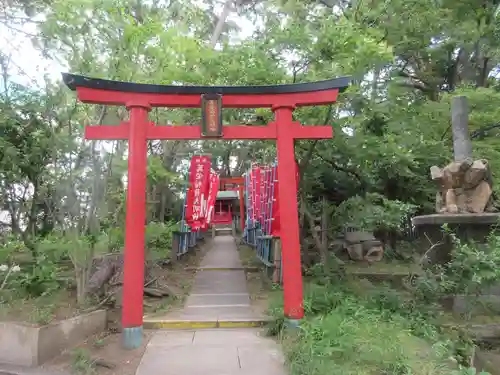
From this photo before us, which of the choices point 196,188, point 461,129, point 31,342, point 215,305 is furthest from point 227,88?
point 461,129

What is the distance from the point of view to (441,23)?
9.85m

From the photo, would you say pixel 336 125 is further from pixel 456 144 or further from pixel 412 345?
pixel 412 345

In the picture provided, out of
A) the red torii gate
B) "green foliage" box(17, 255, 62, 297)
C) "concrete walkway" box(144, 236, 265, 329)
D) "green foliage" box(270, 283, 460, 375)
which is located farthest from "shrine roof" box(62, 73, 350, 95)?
"concrete walkway" box(144, 236, 265, 329)

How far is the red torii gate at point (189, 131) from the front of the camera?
5.32m

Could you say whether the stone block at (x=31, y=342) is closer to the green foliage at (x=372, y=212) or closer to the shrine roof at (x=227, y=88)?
the shrine roof at (x=227, y=88)

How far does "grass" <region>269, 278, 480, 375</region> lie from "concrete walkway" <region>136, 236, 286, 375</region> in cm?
34

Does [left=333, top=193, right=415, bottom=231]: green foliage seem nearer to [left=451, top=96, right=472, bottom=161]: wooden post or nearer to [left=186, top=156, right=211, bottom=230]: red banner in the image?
[left=451, top=96, right=472, bottom=161]: wooden post

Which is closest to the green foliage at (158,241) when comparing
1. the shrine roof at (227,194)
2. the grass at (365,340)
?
the grass at (365,340)

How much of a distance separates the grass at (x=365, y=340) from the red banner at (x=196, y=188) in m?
4.92

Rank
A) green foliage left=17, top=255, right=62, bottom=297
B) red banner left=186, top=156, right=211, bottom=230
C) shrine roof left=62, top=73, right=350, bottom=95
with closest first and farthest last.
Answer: shrine roof left=62, top=73, right=350, bottom=95
green foliage left=17, top=255, right=62, bottom=297
red banner left=186, top=156, right=211, bottom=230

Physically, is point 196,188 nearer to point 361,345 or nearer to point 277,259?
point 277,259

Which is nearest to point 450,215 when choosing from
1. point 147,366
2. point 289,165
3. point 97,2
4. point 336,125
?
point 336,125

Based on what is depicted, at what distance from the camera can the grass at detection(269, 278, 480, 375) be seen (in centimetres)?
396

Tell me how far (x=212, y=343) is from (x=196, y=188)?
20.0 ft
